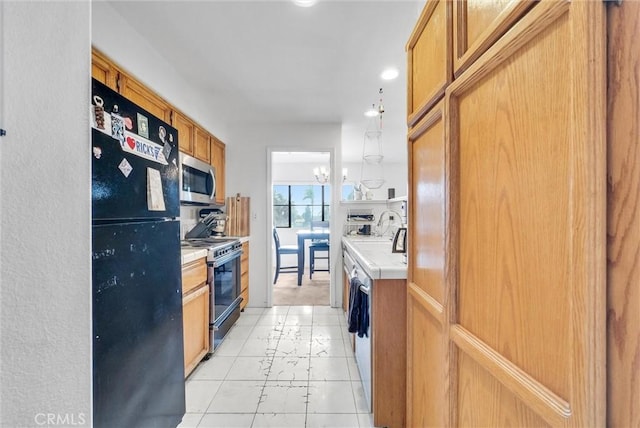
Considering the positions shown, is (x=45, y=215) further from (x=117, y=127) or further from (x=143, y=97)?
(x=143, y=97)

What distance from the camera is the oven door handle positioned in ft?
7.69

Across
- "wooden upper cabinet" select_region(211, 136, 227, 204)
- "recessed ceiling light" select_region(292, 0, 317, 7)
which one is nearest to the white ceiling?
"recessed ceiling light" select_region(292, 0, 317, 7)

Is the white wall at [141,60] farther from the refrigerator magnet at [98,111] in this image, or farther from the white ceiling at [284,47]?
the refrigerator magnet at [98,111]

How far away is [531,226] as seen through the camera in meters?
0.56

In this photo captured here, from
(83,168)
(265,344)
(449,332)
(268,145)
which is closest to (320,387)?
(265,344)

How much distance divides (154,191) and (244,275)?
223cm

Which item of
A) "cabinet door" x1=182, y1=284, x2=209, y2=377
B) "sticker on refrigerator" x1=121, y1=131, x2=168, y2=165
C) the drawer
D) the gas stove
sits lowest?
"cabinet door" x1=182, y1=284, x2=209, y2=377

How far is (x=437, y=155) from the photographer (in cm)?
99

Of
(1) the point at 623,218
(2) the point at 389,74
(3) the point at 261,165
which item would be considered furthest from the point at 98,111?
(3) the point at 261,165

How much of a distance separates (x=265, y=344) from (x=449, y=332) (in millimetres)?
2110

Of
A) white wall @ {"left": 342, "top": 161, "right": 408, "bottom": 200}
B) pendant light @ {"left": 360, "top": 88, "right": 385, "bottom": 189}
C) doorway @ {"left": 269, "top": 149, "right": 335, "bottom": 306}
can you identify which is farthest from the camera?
white wall @ {"left": 342, "top": 161, "right": 408, "bottom": 200}

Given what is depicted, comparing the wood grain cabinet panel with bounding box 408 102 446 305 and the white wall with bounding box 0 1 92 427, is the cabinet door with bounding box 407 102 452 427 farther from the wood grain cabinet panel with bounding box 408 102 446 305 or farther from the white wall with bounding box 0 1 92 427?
the white wall with bounding box 0 1 92 427

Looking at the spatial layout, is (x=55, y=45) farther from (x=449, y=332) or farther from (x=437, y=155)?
(x=449, y=332)

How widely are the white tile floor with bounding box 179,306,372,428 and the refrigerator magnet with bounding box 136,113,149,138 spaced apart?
1.62 metres
